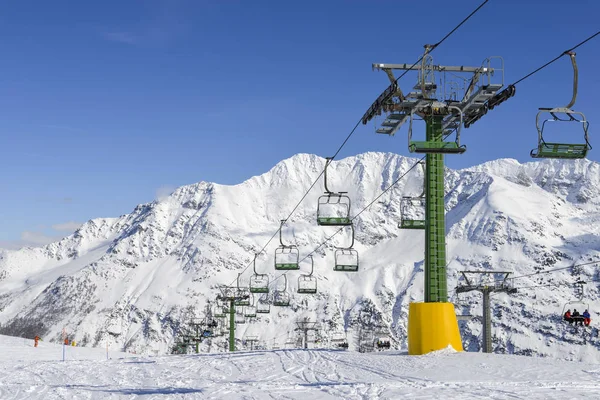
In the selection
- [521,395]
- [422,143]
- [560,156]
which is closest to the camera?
[521,395]

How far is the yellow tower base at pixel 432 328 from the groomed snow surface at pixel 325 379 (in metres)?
0.50

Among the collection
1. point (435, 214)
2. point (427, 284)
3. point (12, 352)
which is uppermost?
point (435, 214)

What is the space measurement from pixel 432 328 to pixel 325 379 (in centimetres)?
798

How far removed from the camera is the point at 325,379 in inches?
853

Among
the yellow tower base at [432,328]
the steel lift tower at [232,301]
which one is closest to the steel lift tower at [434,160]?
the yellow tower base at [432,328]

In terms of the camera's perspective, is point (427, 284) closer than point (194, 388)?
No

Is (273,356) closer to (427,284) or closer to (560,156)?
(427,284)

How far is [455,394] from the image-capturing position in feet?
56.0

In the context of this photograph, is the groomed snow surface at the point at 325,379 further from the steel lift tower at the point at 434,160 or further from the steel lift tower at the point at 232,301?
the steel lift tower at the point at 232,301

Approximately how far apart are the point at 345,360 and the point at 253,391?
30.3 feet

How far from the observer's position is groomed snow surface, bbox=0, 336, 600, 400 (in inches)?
707

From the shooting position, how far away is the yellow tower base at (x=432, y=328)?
28375mm

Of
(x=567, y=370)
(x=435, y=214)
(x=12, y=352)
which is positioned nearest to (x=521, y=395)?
(x=567, y=370)

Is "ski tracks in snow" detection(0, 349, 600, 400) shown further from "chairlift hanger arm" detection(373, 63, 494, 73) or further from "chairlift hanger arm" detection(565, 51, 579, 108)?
"chairlift hanger arm" detection(373, 63, 494, 73)
